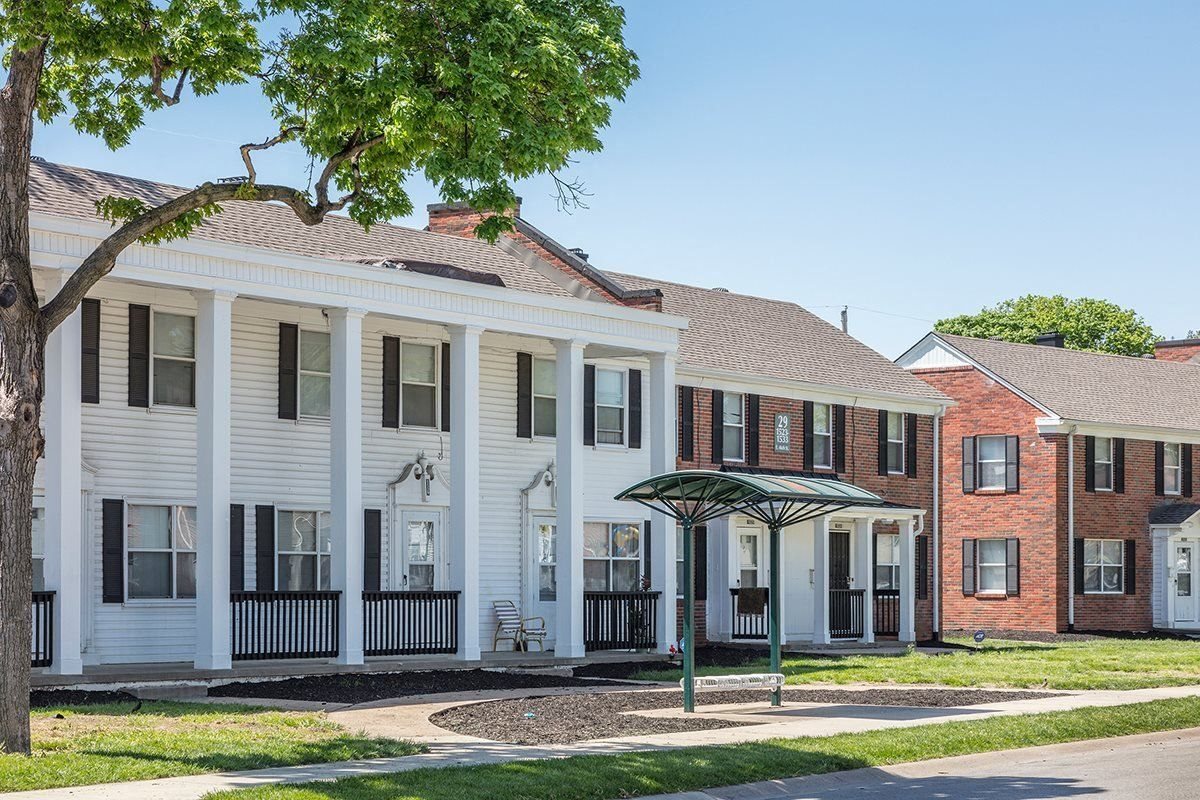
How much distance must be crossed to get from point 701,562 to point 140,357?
1351 cm

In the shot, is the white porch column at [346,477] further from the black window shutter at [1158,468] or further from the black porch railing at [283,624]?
the black window shutter at [1158,468]

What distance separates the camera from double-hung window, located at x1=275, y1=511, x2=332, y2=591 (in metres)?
27.3

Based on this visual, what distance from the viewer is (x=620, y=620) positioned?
30.1 m

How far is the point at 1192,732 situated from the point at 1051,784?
228 inches

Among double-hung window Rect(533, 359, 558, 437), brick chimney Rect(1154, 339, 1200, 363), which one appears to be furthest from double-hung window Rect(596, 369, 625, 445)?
brick chimney Rect(1154, 339, 1200, 363)

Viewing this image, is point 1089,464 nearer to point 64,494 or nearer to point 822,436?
point 822,436

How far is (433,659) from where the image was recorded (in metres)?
27.1

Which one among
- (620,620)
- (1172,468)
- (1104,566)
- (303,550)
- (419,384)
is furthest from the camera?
(1172,468)

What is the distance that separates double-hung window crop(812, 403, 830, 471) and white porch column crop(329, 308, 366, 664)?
50.2ft

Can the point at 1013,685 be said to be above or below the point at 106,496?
below

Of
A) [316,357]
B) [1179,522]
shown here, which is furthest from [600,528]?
[1179,522]

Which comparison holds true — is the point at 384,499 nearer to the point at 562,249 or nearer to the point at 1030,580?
the point at 562,249

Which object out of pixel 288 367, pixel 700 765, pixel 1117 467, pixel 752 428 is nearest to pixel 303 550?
pixel 288 367

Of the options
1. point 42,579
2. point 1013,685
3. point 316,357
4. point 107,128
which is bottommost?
point 1013,685
